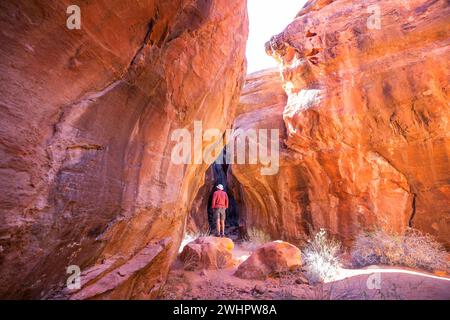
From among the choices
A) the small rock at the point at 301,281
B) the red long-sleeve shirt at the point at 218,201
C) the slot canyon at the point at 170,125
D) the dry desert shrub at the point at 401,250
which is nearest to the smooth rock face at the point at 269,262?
the small rock at the point at 301,281

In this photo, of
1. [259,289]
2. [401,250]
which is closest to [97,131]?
[259,289]

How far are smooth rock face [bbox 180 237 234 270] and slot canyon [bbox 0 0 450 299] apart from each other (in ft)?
1.34

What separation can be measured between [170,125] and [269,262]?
3481mm

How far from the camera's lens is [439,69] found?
20.3 ft

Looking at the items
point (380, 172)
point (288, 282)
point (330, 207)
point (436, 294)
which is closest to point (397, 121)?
point (380, 172)

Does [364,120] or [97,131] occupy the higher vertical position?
[364,120]

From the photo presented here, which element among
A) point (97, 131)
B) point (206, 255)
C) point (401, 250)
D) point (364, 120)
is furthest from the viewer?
point (364, 120)

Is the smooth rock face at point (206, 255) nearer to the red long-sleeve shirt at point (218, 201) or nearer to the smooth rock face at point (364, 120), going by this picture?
the red long-sleeve shirt at point (218, 201)

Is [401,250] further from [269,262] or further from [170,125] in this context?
[170,125]

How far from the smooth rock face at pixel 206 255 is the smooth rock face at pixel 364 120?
401 centimetres

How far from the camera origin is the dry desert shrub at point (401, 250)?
546cm

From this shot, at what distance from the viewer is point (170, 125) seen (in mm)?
3686

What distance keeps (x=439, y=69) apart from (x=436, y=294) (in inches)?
216
